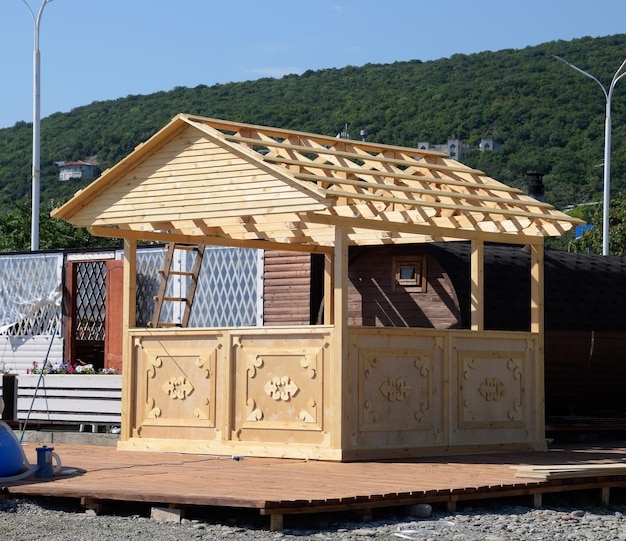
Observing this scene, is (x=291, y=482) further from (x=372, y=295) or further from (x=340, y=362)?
(x=372, y=295)

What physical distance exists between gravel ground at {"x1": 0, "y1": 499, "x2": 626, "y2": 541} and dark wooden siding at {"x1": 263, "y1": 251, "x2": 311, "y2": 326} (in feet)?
25.4

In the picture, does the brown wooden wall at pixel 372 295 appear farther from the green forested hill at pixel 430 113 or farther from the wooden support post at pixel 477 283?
the green forested hill at pixel 430 113

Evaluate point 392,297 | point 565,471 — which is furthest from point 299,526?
point 392,297

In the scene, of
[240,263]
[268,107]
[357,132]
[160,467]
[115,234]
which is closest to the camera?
[160,467]

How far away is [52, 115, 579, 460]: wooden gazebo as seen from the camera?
1145 cm

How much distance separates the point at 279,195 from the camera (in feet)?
36.8

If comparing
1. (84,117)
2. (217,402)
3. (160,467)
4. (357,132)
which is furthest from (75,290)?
(84,117)

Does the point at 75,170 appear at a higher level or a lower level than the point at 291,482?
higher

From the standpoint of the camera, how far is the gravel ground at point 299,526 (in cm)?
792

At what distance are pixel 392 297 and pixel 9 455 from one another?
663 cm

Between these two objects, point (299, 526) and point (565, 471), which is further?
point (565, 471)

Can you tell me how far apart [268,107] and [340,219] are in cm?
5016

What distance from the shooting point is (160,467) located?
10781mm

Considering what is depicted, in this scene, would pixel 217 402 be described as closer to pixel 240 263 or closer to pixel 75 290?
pixel 240 263
